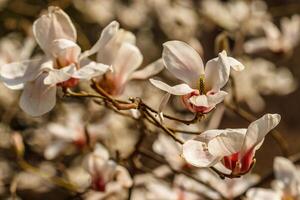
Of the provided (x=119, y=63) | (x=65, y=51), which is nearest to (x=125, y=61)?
(x=119, y=63)

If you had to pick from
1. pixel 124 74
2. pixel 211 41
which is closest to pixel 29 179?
pixel 124 74

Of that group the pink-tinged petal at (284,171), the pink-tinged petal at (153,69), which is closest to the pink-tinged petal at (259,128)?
the pink-tinged petal at (153,69)

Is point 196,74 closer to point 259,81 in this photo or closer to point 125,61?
point 125,61

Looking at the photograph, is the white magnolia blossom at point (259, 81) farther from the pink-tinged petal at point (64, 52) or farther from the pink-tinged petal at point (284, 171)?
the pink-tinged petal at point (64, 52)

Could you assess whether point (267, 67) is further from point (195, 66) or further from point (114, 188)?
point (195, 66)

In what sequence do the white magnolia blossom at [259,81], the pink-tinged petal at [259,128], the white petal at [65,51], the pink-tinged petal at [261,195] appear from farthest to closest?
the white magnolia blossom at [259,81] → the pink-tinged petal at [261,195] → the white petal at [65,51] → the pink-tinged petal at [259,128]

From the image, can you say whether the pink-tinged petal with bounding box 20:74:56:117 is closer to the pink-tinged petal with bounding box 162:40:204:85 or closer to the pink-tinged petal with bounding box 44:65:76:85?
the pink-tinged petal with bounding box 44:65:76:85
